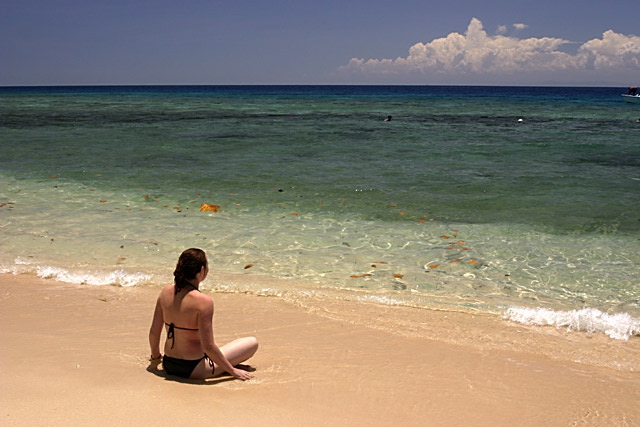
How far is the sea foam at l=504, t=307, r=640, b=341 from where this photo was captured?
5676 mm

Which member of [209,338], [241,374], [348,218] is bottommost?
[241,374]

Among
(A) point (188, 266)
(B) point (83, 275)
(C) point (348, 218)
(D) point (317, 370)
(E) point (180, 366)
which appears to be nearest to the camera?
(A) point (188, 266)

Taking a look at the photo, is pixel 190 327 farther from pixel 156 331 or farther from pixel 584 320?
pixel 584 320

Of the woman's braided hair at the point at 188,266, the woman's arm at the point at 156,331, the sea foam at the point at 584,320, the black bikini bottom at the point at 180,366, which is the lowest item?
the sea foam at the point at 584,320

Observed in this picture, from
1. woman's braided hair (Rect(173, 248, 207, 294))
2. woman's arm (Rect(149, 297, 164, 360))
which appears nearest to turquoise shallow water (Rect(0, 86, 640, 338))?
woman's arm (Rect(149, 297, 164, 360))

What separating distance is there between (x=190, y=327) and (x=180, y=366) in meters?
0.31

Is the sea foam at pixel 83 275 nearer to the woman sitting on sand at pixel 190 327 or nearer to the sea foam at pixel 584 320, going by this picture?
the woman sitting on sand at pixel 190 327

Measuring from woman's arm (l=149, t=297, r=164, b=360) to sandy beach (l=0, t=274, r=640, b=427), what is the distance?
0.53ft

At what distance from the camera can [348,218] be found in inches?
414

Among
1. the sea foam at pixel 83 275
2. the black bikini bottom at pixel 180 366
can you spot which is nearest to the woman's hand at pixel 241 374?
the black bikini bottom at pixel 180 366

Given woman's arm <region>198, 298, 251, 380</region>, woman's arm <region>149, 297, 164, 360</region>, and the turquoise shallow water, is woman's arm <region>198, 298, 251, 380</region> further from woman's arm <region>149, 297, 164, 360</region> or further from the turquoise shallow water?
the turquoise shallow water

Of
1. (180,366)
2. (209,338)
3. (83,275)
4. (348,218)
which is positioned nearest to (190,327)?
(209,338)

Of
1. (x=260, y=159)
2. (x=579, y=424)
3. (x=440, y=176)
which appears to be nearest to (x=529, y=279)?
(x=579, y=424)

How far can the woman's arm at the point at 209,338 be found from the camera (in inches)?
155
